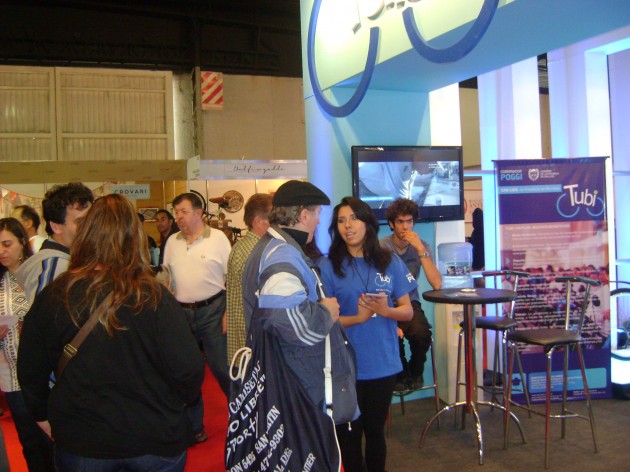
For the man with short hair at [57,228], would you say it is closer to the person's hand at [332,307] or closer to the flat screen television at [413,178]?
the person's hand at [332,307]

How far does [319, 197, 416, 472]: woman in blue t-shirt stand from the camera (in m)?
2.53

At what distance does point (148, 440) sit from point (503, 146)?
3.84 meters

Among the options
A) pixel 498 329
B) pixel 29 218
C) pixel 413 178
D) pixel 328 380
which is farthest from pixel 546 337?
pixel 29 218

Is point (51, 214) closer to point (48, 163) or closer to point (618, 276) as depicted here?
point (618, 276)

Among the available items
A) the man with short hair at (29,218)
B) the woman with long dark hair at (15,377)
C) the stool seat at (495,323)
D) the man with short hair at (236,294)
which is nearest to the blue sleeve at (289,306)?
the man with short hair at (236,294)

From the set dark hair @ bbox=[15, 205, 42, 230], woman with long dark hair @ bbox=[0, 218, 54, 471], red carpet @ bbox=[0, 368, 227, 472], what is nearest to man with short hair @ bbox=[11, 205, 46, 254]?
dark hair @ bbox=[15, 205, 42, 230]

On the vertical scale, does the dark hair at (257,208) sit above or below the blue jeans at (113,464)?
above

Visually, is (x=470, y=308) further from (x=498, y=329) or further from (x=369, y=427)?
(x=369, y=427)

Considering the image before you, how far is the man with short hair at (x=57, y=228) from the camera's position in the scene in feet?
7.02

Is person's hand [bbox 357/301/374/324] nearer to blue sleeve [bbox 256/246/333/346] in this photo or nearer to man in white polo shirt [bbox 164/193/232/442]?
blue sleeve [bbox 256/246/333/346]

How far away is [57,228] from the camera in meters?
2.29

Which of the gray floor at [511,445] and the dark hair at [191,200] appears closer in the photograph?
the gray floor at [511,445]

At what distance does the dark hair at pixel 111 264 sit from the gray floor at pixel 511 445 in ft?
7.19

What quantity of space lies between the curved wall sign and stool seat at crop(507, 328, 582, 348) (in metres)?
1.59
